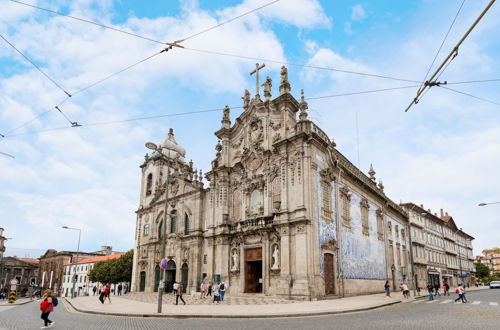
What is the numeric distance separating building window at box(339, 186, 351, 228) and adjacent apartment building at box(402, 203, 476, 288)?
23.3 metres

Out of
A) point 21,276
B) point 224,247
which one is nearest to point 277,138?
point 224,247

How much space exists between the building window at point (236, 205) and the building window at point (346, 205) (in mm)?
8705

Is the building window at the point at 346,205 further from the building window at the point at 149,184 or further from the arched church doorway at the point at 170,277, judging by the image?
the building window at the point at 149,184

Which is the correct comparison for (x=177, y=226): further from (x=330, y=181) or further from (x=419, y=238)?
(x=419, y=238)

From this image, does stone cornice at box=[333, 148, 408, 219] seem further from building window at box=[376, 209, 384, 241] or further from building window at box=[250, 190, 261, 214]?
building window at box=[250, 190, 261, 214]

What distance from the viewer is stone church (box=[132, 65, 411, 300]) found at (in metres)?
25.0

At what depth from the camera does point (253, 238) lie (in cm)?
2789

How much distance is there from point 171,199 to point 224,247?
1149 centimetres

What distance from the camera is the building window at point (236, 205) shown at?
3082 cm

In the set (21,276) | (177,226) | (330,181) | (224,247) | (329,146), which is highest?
(329,146)

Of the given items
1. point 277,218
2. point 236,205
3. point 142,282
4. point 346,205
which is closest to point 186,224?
point 236,205

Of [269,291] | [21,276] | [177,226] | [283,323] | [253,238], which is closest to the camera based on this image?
[283,323]

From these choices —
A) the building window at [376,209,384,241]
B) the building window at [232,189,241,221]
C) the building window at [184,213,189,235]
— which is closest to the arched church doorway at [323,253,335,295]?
the building window at [232,189,241,221]

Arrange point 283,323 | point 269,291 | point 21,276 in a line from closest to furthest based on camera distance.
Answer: point 283,323 < point 269,291 < point 21,276
